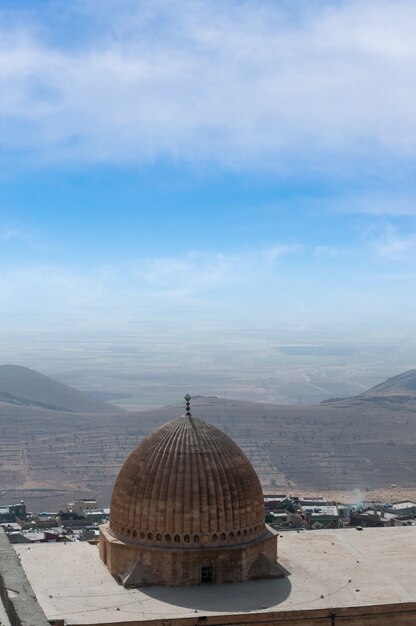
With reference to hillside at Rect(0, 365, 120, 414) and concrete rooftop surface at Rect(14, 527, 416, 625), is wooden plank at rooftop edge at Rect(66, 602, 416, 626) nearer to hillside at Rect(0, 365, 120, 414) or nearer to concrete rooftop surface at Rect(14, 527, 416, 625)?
concrete rooftop surface at Rect(14, 527, 416, 625)

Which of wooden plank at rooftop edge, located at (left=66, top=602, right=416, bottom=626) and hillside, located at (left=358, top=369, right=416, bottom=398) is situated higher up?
hillside, located at (left=358, top=369, right=416, bottom=398)

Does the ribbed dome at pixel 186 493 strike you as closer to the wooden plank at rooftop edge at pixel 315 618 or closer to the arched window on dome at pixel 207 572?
the arched window on dome at pixel 207 572

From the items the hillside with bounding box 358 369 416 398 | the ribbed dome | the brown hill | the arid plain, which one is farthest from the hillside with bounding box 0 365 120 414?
the ribbed dome

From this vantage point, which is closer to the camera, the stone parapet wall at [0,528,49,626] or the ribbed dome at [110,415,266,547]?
the stone parapet wall at [0,528,49,626]

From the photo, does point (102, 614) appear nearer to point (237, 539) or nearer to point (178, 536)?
point (178, 536)

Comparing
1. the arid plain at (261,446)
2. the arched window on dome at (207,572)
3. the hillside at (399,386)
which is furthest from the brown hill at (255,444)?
the arched window on dome at (207,572)
